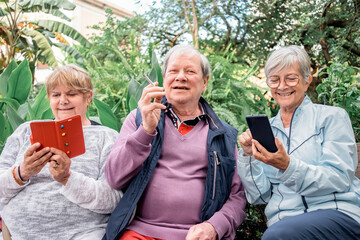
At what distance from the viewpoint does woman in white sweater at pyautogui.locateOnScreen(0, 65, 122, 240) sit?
1781 millimetres

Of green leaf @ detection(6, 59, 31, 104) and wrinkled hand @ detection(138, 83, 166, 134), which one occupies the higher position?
wrinkled hand @ detection(138, 83, 166, 134)

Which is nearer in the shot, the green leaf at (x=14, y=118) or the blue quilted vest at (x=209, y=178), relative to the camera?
the blue quilted vest at (x=209, y=178)

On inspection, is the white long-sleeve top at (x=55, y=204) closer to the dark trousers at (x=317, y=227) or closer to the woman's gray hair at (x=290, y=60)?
the dark trousers at (x=317, y=227)

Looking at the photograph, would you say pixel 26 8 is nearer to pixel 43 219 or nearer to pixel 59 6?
pixel 59 6

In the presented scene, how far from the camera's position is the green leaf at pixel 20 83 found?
8.32 ft

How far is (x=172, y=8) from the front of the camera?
6.32 meters

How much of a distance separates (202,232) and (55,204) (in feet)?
2.61

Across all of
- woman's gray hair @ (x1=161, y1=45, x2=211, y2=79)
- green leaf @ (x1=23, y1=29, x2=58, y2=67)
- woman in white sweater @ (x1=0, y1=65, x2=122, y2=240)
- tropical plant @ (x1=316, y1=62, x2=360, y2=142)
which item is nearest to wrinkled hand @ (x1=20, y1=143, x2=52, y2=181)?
woman in white sweater @ (x1=0, y1=65, x2=122, y2=240)

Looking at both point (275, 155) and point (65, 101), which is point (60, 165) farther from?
point (275, 155)

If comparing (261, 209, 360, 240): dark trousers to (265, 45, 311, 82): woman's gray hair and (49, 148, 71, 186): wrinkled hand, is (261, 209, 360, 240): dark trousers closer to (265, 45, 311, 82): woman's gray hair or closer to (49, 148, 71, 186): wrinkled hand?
(265, 45, 311, 82): woman's gray hair

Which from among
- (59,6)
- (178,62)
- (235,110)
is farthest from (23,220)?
(59,6)

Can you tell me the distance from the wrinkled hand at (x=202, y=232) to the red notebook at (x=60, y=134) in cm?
70

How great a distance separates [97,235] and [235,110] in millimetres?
1910

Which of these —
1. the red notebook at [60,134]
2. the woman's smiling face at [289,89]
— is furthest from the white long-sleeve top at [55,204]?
the woman's smiling face at [289,89]
